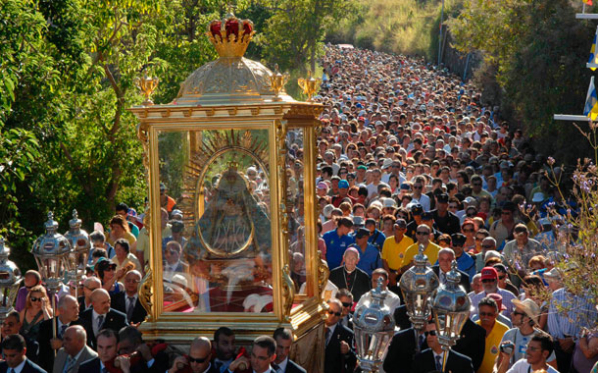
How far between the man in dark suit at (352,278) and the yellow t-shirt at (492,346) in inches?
79.8

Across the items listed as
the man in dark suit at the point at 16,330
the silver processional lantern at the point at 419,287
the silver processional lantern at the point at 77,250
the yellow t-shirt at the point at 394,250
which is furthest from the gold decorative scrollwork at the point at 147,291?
the yellow t-shirt at the point at 394,250

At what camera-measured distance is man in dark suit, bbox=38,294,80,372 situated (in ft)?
24.7

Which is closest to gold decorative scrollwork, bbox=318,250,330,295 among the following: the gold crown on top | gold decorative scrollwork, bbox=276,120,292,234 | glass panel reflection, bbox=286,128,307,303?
glass panel reflection, bbox=286,128,307,303

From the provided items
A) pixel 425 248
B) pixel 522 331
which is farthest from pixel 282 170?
→ pixel 425 248

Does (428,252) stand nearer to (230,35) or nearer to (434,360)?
(434,360)

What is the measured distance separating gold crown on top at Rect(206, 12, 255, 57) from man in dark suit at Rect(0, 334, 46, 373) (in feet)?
8.93

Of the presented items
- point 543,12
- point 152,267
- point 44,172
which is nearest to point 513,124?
point 543,12

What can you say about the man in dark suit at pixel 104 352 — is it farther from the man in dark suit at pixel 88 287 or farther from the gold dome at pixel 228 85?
the gold dome at pixel 228 85

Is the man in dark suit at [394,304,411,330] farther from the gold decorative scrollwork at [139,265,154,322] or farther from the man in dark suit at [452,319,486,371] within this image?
the gold decorative scrollwork at [139,265,154,322]

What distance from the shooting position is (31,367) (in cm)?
680

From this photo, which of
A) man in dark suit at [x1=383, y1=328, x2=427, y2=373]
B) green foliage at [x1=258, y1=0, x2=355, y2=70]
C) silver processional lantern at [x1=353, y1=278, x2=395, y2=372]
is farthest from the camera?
green foliage at [x1=258, y1=0, x2=355, y2=70]

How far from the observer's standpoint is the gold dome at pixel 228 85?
630cm

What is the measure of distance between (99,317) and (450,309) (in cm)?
388

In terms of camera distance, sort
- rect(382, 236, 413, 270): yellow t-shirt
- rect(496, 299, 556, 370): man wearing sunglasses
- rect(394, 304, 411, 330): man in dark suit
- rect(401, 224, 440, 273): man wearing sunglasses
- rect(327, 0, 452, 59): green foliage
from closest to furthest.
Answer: rect(496, 299, 556, 370): man wearing sunglasses
rect(394, 304, 411, 330): man in dark suit
rect(401, 224, 440, 273): man wearing sunglasses
rect(382, 236, 413, 270): yellow t-shirt
rect(327, 0, 452, 59): green foliage
